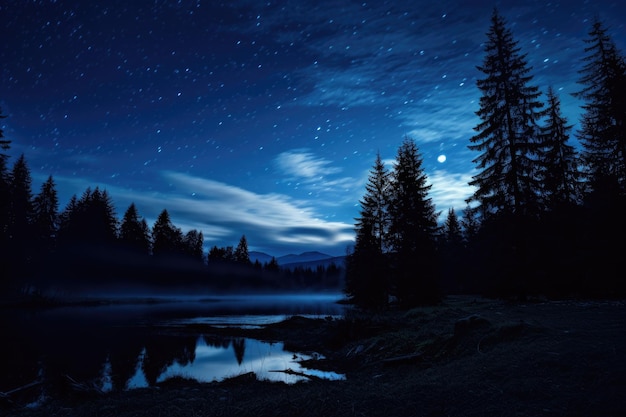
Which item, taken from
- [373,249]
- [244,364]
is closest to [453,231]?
[373,249]

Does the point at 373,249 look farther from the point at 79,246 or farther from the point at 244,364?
the point at 79,246

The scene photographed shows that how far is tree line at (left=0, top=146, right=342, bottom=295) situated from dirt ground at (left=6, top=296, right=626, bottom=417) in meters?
42.8

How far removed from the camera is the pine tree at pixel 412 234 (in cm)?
3056

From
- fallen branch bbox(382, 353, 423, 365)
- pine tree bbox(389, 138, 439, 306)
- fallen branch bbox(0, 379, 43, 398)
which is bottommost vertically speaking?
fallen branch bbox(0, 379, 43, 398)

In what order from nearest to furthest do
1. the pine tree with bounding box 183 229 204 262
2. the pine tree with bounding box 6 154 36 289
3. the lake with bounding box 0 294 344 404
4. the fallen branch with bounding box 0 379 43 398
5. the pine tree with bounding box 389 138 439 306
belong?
the fallen branch with bounding box 0 379 43 398 < the lake with bounding box 0 294 344 404 < the pine tree with bounding box 389 138 439 306 < the pine tree with bounding box 6 154 36 289 < the pine tree with bounding box 183 229 204 262

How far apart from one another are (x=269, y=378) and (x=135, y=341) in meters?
14.5

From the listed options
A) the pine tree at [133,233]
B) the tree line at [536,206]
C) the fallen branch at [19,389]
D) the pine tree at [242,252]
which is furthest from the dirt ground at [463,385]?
the pine tree at [242,252]

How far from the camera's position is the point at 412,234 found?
32.2 metres

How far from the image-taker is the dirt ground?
220 inches

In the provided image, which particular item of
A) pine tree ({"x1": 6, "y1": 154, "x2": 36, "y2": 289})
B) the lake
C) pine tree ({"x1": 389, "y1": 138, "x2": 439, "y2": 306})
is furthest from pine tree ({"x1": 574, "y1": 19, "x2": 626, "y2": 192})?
pine tree ({"x1": 6, "y1": 154, "x2": 36, "y2": 289})

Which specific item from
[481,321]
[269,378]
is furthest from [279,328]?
[481,321]

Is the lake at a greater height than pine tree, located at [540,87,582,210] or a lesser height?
lesser

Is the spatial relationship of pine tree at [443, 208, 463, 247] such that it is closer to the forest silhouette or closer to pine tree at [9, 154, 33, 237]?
the forest silhouette

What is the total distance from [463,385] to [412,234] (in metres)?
26.4
